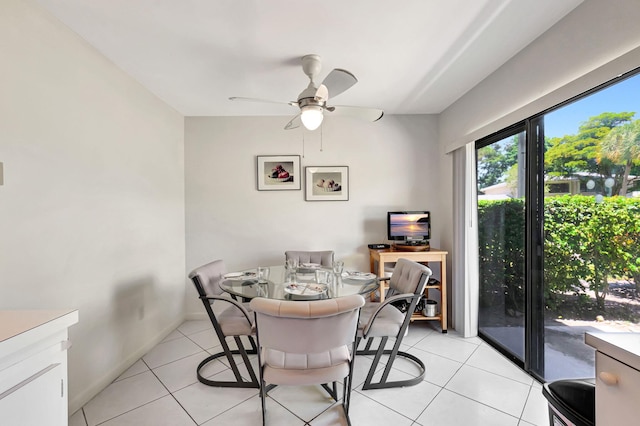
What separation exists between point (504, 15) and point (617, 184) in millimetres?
1226

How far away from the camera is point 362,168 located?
3.46 metres

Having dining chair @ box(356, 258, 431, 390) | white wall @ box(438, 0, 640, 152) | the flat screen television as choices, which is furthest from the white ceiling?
dining chair @ box(356, 258, 431, 390)

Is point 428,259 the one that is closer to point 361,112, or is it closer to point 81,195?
point 361,112

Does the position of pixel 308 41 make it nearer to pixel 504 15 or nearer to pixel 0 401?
pixel 504 15

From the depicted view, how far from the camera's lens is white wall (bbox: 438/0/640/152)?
1.40 m

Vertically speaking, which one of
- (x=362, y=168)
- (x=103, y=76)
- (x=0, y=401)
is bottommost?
(x=0, y=401)

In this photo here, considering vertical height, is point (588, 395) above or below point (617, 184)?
below

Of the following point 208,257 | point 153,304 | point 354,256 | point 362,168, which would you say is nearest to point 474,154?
point 362,168

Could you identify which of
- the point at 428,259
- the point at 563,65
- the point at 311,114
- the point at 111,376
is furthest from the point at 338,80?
the point at 111,376

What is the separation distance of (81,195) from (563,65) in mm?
3365

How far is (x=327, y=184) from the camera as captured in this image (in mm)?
3434

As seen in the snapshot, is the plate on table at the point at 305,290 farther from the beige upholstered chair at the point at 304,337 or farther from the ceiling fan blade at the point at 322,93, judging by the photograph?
the ceiling fan blade at the point at 322,93

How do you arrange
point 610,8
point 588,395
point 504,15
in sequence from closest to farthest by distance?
1. point 588,395
2. point 610,8
3. point 504,15

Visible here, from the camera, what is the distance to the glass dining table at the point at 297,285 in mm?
1817
